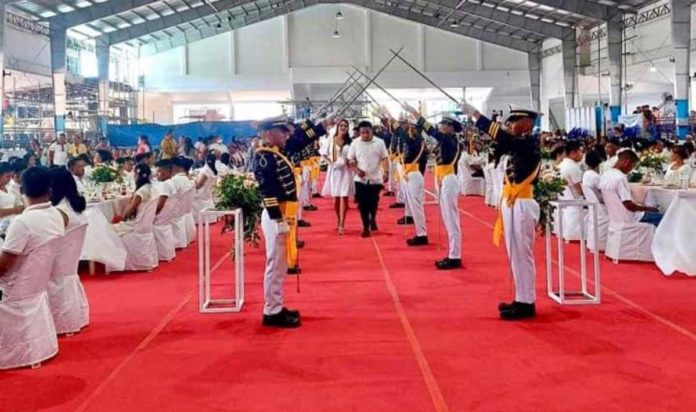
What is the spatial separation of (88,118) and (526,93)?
18406mm

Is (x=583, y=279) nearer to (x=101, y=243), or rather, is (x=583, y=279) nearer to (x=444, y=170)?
(x=444, y=170)

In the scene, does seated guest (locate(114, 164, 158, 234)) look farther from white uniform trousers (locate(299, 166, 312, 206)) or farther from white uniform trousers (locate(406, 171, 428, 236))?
white uniform trousers (locate(299, 166, 312, 206))

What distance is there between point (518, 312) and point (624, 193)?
2.75m

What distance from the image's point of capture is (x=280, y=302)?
5.54 meters

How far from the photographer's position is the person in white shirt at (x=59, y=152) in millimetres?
16475

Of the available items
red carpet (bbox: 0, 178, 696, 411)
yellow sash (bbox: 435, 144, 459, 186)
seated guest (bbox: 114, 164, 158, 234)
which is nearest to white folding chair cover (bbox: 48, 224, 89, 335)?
red carpet (bbox: 0, 178, 696, 411)

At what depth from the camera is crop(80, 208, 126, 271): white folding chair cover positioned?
7.56m

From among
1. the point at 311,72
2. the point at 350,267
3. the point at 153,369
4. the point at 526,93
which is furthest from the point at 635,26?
the point at 153,369

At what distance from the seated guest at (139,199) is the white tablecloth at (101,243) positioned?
30 cm

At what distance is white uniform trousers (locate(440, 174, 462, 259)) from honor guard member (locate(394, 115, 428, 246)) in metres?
1.15

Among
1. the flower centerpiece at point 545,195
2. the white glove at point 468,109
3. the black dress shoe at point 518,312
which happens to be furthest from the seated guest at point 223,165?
the black dress shoe at point 518,312

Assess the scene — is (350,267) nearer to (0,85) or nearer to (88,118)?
(0,85)

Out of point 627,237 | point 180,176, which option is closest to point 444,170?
point 627,237

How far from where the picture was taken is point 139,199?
804 cm
